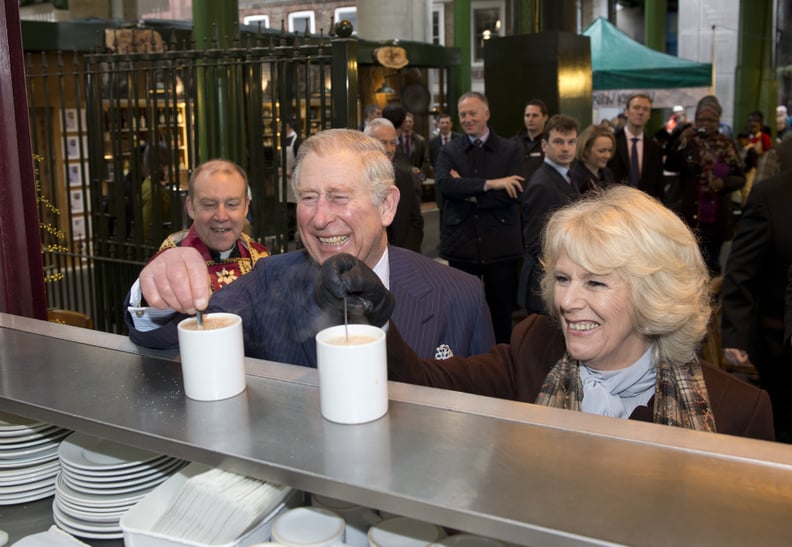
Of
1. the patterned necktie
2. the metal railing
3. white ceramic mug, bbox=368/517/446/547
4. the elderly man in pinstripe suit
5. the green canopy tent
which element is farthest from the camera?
the green canopy tent

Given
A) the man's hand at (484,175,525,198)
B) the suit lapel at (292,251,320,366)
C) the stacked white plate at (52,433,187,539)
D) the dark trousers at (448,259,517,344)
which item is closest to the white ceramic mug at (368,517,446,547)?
the stacked white plate at (52,433,187,539)

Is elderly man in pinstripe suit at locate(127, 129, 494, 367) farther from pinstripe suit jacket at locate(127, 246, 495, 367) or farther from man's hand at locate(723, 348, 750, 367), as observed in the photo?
man's hand at locate(723, 348, 750, 367)

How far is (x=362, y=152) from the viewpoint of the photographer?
2271 millimetres

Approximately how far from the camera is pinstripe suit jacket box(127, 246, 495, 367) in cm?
226

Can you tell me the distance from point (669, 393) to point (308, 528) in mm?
1087

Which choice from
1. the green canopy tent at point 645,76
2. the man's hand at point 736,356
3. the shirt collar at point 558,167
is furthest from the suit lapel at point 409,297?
the green canopy tent at point 645,76

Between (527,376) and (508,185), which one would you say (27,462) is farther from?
(508,185)

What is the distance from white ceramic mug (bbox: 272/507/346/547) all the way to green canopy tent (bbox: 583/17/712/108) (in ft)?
37.4

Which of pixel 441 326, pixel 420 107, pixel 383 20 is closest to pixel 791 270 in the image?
pixel 441 326

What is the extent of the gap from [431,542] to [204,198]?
2.55m

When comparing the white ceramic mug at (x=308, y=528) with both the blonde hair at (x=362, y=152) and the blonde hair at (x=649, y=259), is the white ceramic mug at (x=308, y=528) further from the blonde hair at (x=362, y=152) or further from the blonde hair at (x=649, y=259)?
the blonde hair at (x=362, y=152)

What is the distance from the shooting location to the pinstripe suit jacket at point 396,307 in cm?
226

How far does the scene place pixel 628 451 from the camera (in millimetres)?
1276

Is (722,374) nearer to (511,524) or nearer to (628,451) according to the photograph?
(628,451)
